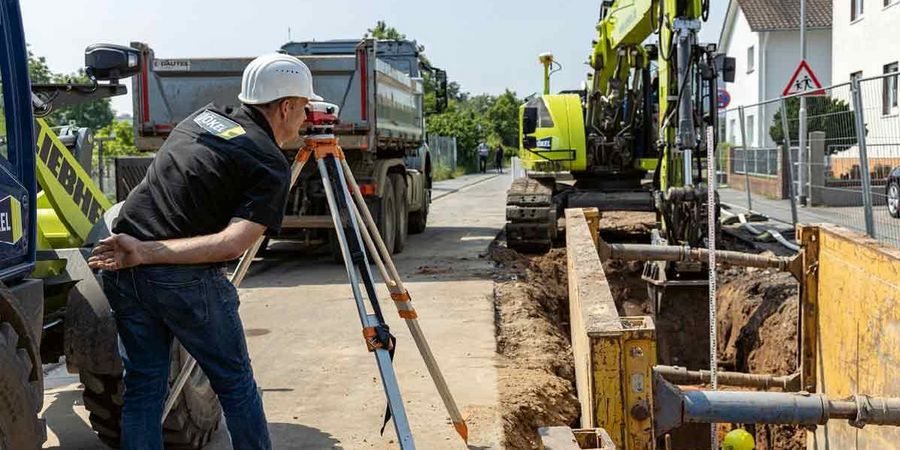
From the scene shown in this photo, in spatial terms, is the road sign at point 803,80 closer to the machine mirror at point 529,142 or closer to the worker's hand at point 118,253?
the machine mirror at point 529,142

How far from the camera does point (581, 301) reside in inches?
179

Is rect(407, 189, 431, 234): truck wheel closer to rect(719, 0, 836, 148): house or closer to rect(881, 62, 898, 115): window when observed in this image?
rect(881, 62, 898, 115): window

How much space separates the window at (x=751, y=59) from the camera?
40.5 m

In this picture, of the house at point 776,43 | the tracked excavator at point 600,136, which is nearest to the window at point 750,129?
the tracked excavator at point 600,136

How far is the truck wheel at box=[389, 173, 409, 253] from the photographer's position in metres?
13.3

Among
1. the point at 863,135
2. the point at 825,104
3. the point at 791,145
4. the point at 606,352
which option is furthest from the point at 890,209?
the point at 606,352

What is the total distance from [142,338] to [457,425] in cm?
184

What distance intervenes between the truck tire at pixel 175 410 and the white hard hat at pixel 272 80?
154 centimetres

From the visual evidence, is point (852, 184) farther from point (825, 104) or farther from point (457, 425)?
point (457, 425)

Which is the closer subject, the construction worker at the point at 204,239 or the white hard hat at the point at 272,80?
the construction worker at the point at 204,239

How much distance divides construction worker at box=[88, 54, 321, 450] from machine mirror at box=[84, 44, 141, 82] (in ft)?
2.76

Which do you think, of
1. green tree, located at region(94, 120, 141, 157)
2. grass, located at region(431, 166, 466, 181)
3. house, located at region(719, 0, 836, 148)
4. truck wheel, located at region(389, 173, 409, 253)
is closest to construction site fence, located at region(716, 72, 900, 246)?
truck wheel, located at region(389, 173, 409, 253)

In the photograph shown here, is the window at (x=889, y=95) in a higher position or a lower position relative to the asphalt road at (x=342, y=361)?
higher

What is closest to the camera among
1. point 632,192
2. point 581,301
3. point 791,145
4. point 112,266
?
point 112,266
